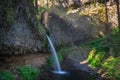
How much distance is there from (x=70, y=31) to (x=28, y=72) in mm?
13045

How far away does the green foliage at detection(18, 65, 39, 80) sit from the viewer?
53.3ft

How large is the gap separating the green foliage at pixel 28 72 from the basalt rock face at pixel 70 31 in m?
7.24

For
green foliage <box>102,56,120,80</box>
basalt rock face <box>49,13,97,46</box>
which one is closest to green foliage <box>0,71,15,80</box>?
green foliage <box>102,56,120,80</box>

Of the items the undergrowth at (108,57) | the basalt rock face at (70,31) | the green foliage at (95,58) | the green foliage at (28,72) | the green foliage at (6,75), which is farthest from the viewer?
the basalt rock face at (70,31)

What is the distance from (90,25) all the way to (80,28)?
1.53m

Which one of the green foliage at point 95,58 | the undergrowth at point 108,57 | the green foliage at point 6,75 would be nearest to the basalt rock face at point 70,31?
the undergrowth at point 108,57

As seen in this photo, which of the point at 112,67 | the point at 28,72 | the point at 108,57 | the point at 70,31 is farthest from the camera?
the point at 70,31

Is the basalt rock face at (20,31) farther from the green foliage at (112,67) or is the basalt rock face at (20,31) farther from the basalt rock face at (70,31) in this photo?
the basalt rock face at (70,31)

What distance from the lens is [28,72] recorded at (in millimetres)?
16625

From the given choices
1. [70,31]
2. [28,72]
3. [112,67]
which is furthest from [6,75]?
[70,31]

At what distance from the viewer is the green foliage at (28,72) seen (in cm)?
1623

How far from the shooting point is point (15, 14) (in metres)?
15.7

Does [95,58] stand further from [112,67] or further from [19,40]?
[19,40]

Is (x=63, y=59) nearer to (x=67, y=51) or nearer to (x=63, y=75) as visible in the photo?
(x=67, y=51)
